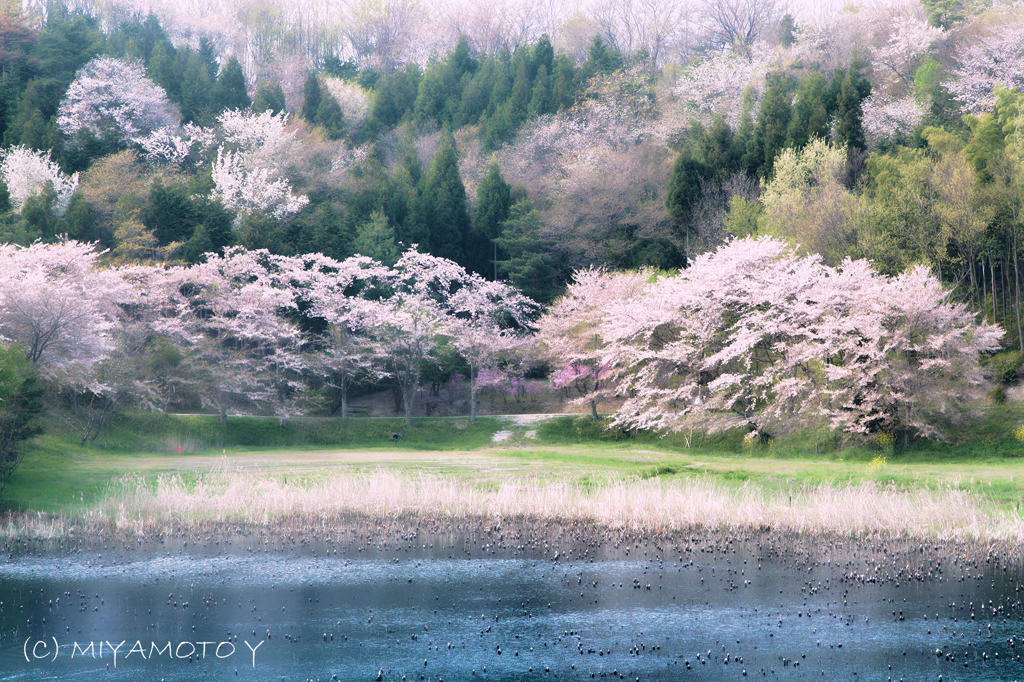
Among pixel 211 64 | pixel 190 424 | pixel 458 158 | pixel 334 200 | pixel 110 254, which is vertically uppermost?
pixel 211 64

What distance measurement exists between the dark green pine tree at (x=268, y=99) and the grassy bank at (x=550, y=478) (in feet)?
110

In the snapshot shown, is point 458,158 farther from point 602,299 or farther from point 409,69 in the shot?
point 602,299

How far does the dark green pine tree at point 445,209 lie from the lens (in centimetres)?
5893

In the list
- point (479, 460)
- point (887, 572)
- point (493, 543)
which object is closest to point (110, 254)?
point (479, 460)

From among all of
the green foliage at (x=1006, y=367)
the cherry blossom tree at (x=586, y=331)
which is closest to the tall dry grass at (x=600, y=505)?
the green foliage at (x=1006, y=367)

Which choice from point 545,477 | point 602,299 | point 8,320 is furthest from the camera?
point 602,299

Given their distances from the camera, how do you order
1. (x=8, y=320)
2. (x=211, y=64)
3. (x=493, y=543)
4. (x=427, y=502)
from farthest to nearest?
(x=211, y=64) < (x=8, y=320) < (x=427, y=502) < (x=493, y=543)

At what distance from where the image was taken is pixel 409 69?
3169 inches

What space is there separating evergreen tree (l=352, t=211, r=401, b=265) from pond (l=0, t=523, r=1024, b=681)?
107 ft

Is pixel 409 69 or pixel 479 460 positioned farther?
pixel 409 69

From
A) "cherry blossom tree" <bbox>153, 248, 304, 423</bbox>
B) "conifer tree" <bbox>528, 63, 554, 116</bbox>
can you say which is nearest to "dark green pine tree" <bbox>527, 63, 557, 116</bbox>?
"conifer tree" <bbox>528, 63, 554, 116</bbox>

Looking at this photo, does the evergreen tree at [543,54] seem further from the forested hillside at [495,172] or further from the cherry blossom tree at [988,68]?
the cherry blossom tree at [988,68]

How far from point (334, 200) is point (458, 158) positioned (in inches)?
495

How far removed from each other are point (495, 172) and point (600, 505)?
4225cm
